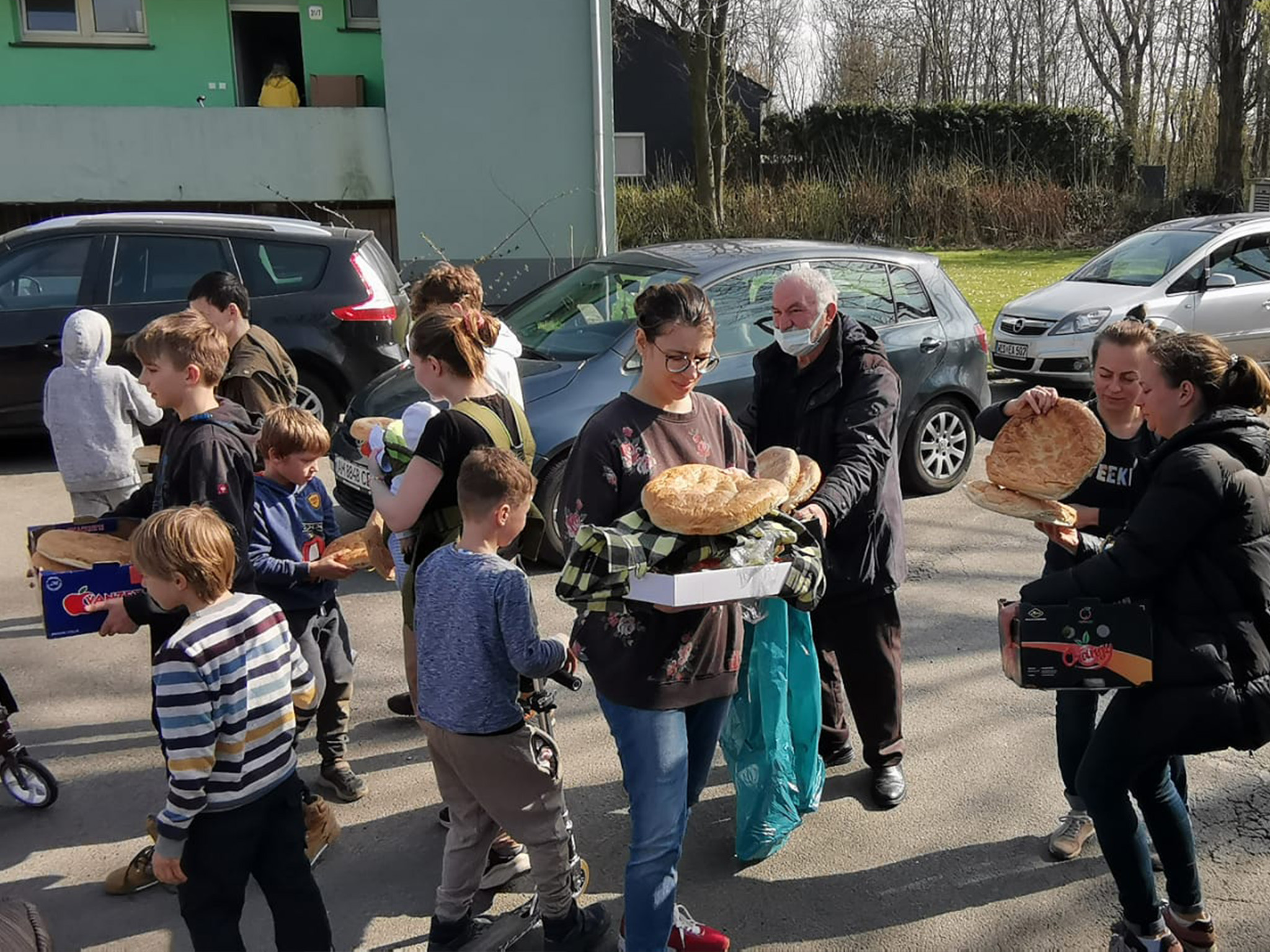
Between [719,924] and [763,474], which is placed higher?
[763,474]

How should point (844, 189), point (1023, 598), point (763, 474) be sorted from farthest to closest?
point (844, 189)
point (763, 474)
point (1023, 598)

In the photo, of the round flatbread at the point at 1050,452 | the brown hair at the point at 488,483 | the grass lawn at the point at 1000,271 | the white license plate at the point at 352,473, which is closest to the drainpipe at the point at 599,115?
the grass lawn at the point at 1000,271

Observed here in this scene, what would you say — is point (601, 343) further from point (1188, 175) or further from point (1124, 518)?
point (1188, 175)

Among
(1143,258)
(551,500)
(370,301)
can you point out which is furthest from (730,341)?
(1143,258)

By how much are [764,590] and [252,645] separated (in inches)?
50.2

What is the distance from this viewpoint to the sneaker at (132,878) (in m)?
3.47

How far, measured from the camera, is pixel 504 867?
3.50 m

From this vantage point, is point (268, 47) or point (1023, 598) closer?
point (1023, 598)

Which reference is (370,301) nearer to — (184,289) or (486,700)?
(184,289)

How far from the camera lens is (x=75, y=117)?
47.1ft

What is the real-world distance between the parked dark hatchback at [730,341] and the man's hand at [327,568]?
2488 mm

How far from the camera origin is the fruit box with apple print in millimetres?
3469

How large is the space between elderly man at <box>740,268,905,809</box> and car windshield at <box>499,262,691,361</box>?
2.90 metres

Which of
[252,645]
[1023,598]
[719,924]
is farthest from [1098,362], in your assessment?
[252,645]
